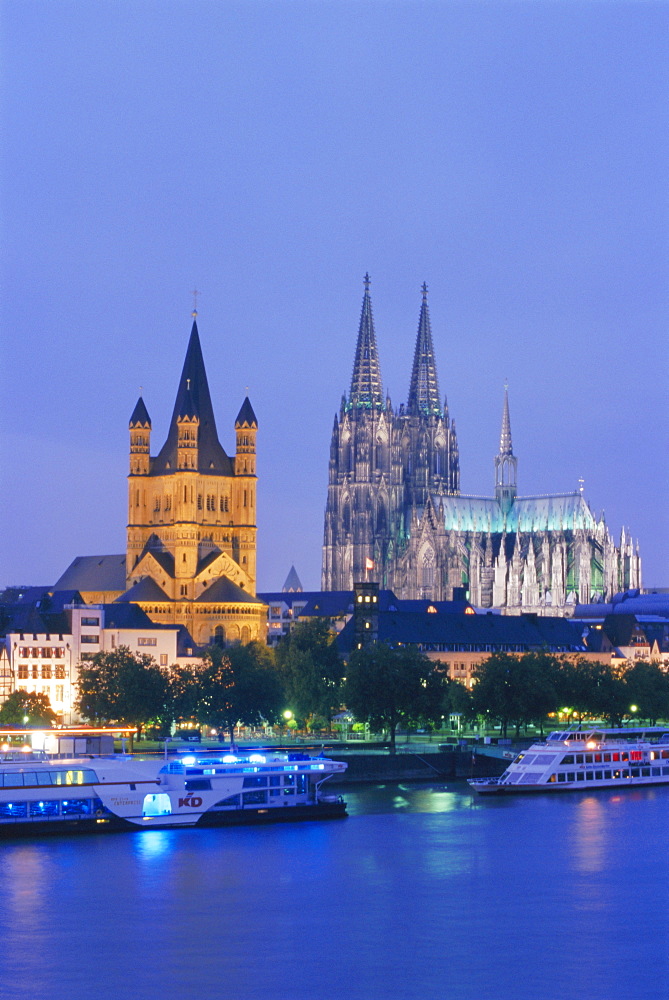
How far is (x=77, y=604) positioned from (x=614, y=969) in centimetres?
8550

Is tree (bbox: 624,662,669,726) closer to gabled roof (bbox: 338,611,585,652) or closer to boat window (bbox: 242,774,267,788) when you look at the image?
gabled roof (bbox: 338,611,585,652)

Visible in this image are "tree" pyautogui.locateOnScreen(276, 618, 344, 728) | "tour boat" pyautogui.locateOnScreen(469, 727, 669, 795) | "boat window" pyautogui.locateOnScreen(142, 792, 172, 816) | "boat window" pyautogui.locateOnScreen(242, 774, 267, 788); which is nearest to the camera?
"boat window" pyautogui.locateOnScreen(142, 792, 172, 816)

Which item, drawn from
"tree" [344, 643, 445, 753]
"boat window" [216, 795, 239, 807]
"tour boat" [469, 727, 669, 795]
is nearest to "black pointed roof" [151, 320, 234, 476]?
"tree" [344, 643, 445, 753]

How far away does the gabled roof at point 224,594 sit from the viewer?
152 m

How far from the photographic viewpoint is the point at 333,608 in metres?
188

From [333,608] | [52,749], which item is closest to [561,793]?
[52,749]

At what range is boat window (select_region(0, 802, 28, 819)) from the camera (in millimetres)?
74500

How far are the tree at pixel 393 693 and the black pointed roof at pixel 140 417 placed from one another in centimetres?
5076

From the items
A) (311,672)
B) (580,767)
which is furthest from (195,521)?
(580,767)

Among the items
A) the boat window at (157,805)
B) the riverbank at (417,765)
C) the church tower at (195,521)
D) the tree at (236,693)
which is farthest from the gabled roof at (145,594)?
the boat window at (157,805)

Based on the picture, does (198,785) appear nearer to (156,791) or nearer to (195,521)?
(156,791)

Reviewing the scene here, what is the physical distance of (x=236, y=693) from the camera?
116562mm

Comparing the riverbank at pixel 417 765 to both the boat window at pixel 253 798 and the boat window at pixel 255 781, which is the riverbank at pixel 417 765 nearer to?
the boat window at pixel 255 781

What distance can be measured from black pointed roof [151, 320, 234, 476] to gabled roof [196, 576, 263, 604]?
1104 centimetres
